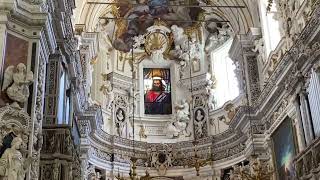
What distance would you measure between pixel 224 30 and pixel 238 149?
563 centimetres

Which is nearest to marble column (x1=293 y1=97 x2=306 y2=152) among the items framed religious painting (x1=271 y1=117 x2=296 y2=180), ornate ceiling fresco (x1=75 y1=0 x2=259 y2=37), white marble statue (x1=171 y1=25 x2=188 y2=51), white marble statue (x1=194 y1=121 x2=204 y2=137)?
framed religious painting (x1=271 y1=117 x2=296 y2=180)

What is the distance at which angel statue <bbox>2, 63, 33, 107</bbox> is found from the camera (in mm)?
9781

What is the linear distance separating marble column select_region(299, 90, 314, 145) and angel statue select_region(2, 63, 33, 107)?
24.5 feet

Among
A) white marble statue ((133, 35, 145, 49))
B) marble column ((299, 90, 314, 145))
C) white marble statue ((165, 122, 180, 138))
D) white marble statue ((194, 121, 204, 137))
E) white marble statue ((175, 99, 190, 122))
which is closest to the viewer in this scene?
marble column ((299, 90, 314, 145))

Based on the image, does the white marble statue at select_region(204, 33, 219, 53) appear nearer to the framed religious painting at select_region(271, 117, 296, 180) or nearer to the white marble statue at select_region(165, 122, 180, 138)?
the white marble statue at select_region(165, 122, 180, 138)

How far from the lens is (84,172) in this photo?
18.5 m

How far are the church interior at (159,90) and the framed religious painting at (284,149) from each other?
59 mm

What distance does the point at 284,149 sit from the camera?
1652 cm

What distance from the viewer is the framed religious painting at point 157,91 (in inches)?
984

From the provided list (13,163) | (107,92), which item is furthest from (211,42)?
(13,163)

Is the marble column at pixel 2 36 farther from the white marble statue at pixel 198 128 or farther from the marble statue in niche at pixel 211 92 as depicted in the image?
the marble statue in niche at pixel 211 92

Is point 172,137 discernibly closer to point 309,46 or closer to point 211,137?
point 211,137

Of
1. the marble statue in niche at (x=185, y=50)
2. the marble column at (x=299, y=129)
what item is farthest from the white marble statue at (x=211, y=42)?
the marble column at (x=299, y=129)

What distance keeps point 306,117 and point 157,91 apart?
11931 millimetres
